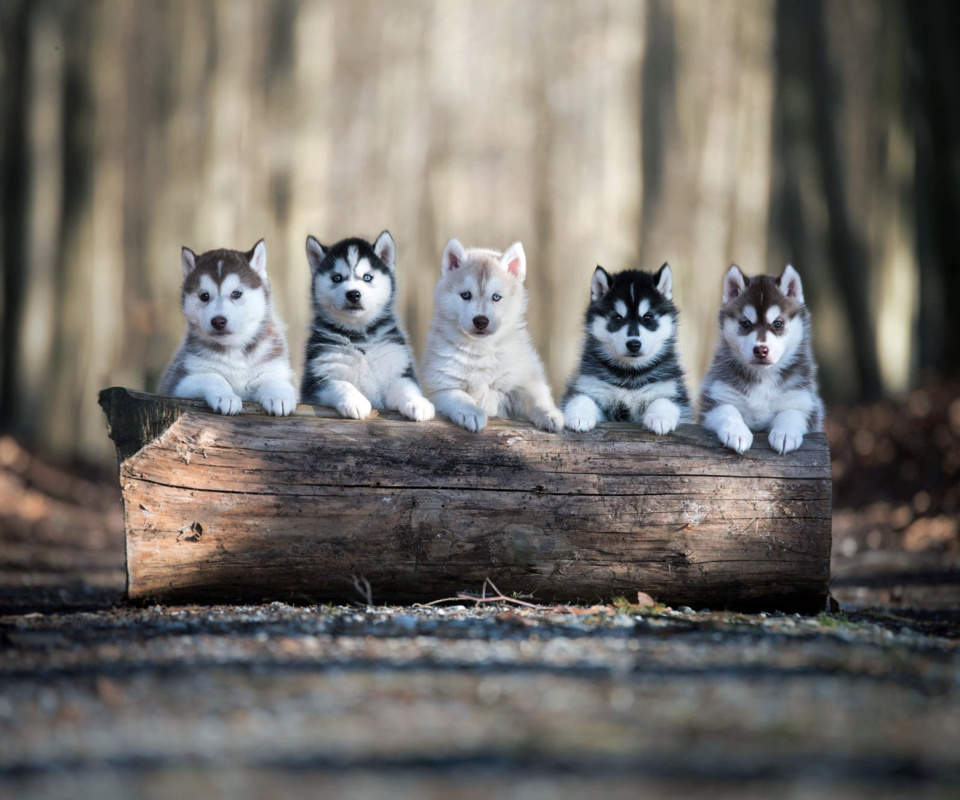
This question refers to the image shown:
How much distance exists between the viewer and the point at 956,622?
4.69 metres

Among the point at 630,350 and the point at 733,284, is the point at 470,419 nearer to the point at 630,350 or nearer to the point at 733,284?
the point at 630,350

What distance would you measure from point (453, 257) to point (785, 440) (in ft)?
6.67

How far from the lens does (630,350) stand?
4969 mm

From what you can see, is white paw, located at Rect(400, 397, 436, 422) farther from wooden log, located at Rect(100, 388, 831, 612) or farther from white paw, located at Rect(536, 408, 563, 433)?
white paw, located at Rect(536, 408, 563, 433)

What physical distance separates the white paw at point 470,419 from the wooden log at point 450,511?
0.18 feet

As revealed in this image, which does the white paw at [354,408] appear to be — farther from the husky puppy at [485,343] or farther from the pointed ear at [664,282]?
the pointed ear at [664,282]

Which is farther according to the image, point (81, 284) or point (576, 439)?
point (81, 284)

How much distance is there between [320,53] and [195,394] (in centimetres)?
703

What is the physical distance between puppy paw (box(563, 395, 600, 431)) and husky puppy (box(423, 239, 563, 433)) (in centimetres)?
15

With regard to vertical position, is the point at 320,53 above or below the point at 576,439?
above

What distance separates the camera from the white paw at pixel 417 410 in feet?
14.4

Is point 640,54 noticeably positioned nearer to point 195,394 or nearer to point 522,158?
point 522,158

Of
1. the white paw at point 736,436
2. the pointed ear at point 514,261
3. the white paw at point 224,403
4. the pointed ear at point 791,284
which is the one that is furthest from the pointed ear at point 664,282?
the white paw at point 224,403

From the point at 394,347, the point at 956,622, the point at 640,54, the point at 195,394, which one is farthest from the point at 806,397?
the point at 640,54
